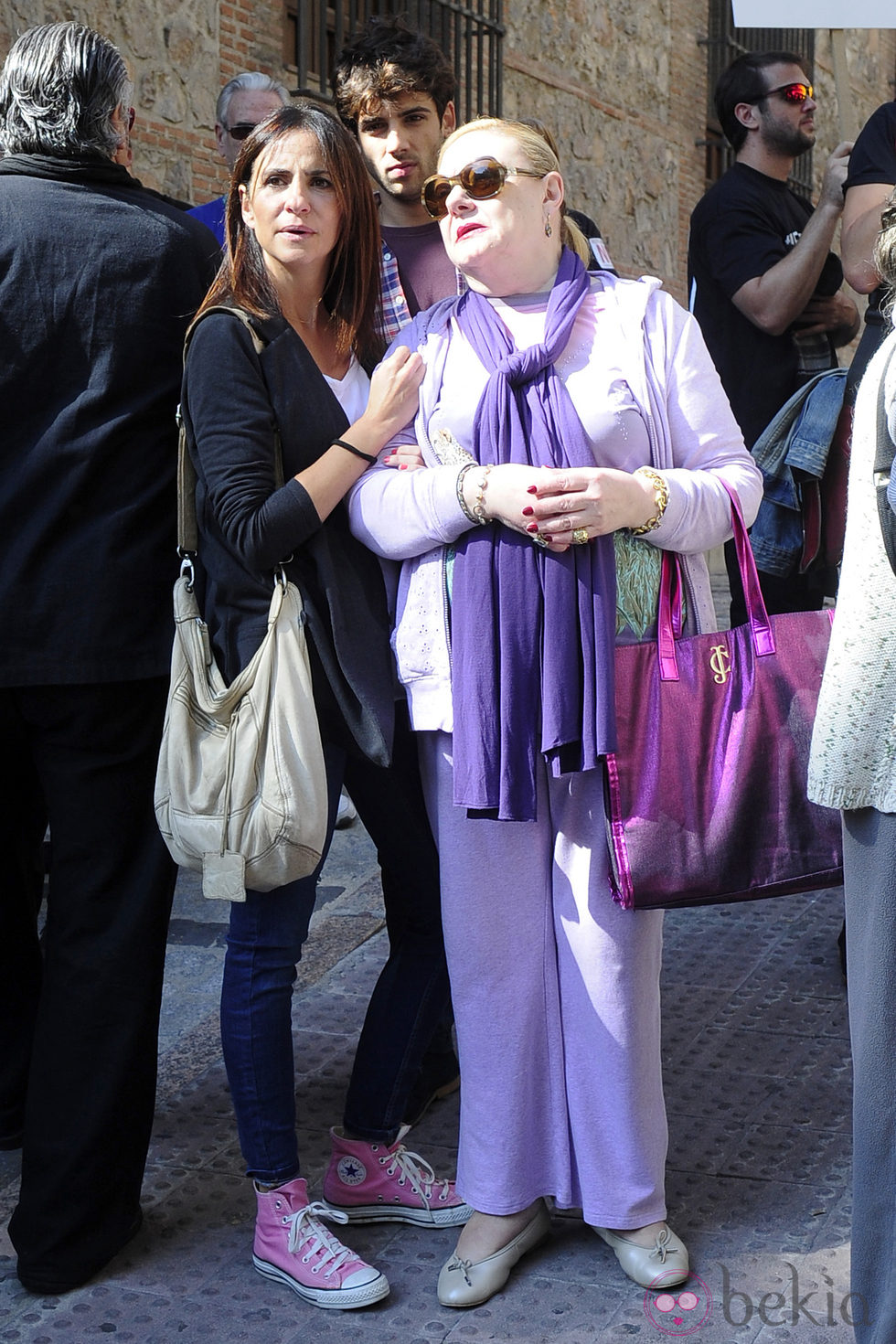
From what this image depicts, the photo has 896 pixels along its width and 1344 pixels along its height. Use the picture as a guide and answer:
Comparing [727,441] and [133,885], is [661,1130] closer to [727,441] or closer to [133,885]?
[133,885]

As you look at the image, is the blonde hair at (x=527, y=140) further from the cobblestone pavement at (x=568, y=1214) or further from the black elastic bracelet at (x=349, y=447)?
the cobblestone pavement at (x=568, y=1214)

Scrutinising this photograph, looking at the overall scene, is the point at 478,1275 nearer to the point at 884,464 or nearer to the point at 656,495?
the point at 656,495

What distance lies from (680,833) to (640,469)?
2.02 ft

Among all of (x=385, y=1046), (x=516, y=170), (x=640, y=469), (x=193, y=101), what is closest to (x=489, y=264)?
(x=516, y=170)

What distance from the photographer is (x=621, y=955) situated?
262 centimetres

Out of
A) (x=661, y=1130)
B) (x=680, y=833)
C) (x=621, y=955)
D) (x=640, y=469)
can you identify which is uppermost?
(x=640, y=469)

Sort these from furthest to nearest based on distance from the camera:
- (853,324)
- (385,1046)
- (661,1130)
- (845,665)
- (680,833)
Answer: (853,324), (385,1046), (661,1130), (680,833), (845,665)

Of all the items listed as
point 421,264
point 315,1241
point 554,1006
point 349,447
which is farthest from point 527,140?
point 315,1241

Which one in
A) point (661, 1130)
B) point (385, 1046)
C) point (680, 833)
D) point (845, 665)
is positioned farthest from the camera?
point (385, 1046)

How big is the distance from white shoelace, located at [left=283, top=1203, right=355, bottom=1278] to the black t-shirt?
8.30 ft

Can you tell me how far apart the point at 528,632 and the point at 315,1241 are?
116cm

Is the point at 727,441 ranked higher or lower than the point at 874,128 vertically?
lower

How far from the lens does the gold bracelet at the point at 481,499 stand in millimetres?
2473

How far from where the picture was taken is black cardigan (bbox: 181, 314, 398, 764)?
8.30 feet
